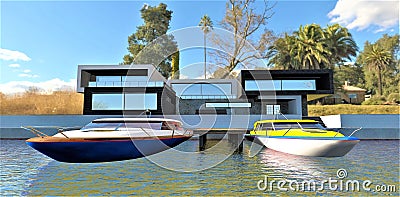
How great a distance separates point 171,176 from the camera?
7.29 meters

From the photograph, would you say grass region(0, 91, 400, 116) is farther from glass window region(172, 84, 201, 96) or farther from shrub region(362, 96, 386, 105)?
glass window region(172, 84, 201, 96)

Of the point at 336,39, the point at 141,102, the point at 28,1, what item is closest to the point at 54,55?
the point at 28,1

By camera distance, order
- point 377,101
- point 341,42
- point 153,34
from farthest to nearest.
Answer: point 153,34, point 377,101, point 341,42

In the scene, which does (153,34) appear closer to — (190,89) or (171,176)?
(190,89)

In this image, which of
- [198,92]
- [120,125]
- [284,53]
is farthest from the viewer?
[284,53]

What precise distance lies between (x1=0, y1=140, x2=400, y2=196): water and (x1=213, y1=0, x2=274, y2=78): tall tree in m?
28.3

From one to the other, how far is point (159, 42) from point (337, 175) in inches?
1418

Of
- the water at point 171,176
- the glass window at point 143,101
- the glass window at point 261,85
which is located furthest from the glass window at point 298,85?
the water at point 171,176

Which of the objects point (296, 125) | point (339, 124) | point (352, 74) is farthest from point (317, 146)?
point (352, 74)

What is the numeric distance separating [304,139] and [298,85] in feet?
49.7

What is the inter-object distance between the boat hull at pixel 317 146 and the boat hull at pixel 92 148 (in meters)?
4.90

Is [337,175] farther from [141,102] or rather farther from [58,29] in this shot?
[58,29]

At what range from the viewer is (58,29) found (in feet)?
111

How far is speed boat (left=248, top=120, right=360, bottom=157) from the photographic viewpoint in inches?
384
